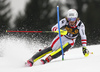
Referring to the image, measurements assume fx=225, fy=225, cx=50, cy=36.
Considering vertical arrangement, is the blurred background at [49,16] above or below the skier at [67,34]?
above

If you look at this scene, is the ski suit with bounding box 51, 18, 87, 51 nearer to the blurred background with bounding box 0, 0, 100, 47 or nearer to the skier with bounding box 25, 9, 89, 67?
the skier with bounding box 25, 9, 89, 67

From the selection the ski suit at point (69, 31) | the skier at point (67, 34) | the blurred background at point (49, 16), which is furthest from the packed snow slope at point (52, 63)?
the blurred background at point (49, 16)

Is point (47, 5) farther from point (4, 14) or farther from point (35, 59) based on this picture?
point (35, 59)

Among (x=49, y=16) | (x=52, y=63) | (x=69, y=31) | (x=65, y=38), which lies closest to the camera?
(x=52, y=63)

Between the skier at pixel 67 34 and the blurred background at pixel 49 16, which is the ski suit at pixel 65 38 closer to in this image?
the skier at pixel 67 34

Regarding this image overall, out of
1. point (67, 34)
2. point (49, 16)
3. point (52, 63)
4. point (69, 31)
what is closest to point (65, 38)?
point (67, 34)

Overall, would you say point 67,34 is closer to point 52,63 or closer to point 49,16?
point 52,63

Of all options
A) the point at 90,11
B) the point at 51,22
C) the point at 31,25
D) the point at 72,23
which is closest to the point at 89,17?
the point at 90,11

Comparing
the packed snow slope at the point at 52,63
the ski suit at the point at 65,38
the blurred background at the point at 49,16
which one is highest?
the blurred background at the point at 49,16

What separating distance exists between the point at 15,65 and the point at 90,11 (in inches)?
716

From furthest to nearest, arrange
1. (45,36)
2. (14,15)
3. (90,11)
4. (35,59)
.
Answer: (14,15)
(90,11)
(45,36)
(35,59)

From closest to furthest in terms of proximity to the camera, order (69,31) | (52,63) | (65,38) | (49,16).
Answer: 1. (52,63)
2. (69,31)
3. (65,38)
4. (49,16)

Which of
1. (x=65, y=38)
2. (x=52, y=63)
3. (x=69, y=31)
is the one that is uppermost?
(x=69, y=31)

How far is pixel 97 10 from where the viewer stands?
22984mm
